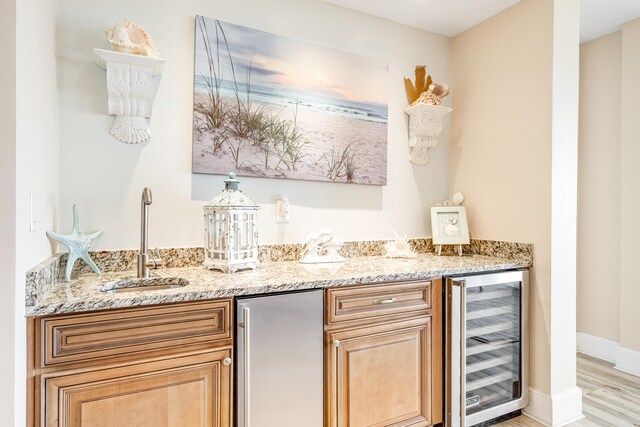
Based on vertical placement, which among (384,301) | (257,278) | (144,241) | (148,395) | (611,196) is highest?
(611,196)

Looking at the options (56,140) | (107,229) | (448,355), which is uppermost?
(56,140)

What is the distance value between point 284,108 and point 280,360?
138 centimetres

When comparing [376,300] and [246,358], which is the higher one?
[376,300]

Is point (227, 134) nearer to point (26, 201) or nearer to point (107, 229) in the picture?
point (107, 229)

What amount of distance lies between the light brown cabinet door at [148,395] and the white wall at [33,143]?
111 mm

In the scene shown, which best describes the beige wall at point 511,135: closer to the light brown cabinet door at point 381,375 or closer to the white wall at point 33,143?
the light brown cabinet door at point 381,375

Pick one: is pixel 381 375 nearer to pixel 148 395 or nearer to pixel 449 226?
pixel 148 395

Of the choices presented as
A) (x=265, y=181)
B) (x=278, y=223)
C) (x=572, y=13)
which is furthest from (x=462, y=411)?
(x=572, y=13)

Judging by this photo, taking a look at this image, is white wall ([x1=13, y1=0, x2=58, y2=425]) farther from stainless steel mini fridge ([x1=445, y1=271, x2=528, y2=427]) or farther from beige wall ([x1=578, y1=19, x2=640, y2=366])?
beige wall ([x1=578, y1=19, x2=640, y2=366])

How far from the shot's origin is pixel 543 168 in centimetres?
212

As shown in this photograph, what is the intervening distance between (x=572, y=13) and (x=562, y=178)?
3.21 feet

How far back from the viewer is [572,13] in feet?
7.04

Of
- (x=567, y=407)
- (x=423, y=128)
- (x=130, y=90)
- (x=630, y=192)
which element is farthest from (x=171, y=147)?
(x=630, y=192)

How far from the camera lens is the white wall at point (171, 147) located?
1.70m
